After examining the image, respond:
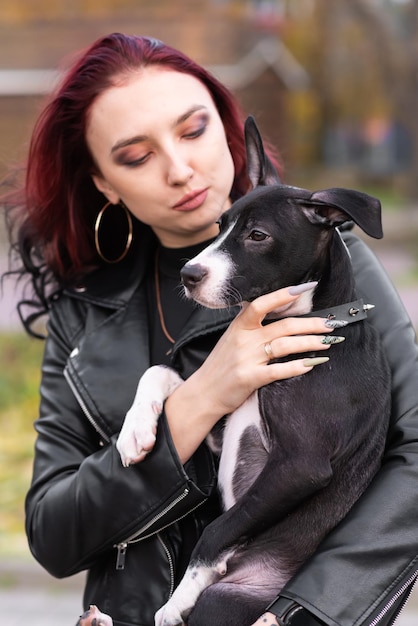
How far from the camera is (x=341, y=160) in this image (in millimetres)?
37125

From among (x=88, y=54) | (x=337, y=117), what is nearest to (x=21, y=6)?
(x=337, y=117)

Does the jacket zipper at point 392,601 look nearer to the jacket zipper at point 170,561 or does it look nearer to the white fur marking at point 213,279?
the jacket zipper at point 170,561

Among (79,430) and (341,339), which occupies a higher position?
(341,339)

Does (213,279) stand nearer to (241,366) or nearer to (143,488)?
(241,366)

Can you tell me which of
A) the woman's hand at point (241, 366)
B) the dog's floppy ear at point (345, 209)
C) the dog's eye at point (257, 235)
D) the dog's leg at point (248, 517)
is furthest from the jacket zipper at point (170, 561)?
the dog's floppy ear at point (345, 209)

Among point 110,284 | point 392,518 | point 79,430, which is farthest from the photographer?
point 110,284

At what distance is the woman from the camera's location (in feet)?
7.34

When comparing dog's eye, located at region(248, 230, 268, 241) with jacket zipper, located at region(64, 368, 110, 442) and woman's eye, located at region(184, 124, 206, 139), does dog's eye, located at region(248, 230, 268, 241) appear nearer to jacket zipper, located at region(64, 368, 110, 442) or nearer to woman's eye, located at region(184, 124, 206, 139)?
woman's eye, located at region(184, 124, 206, 139)

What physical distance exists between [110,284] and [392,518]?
1147mm

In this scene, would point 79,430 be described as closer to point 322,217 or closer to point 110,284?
point 110,284

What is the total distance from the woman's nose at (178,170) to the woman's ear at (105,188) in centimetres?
37

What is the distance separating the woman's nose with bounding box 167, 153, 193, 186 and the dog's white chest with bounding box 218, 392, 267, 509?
0.62 metres

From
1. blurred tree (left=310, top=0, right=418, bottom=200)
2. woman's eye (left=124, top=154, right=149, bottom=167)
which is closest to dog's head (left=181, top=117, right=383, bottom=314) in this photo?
woman's eye (left=124, top=154, right=149, bottom=167)

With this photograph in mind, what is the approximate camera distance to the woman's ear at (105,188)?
2977 millimetres
